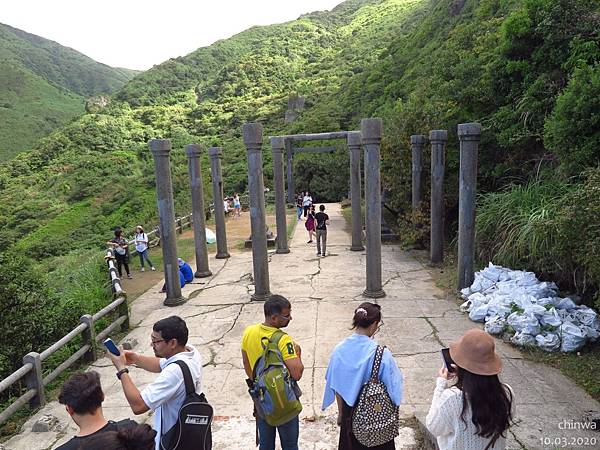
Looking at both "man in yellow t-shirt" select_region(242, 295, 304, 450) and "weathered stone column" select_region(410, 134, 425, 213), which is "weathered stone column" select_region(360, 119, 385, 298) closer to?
"weathered stone column" select_region(410, 134, 425, 213)

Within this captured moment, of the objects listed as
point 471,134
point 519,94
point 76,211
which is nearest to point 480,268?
point 471,134

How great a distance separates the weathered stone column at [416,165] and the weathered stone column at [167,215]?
5.92m

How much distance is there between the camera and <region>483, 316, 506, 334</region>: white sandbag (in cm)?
600

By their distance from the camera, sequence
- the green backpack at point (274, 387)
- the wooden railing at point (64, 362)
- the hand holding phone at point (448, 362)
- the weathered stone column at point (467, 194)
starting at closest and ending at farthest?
the hand holding phone at point (448, 362) < the green backpack at point (274, 387) < the wooden railing at point (64, 362) < the weathered stone column at point (467, 194)

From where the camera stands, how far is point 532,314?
5668 mm

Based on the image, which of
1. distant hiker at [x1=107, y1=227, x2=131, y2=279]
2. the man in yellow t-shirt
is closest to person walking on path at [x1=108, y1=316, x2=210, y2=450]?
the man in yellow t-shirt

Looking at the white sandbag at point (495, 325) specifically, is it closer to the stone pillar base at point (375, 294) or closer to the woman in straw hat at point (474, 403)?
Result: the stone pillar base at point (375, 294)

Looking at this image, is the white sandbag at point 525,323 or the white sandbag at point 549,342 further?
the white sandbag at point 525,323

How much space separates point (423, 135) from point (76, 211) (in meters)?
31.9

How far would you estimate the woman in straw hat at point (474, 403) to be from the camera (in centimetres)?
213

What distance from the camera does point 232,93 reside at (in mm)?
Answer: 63000

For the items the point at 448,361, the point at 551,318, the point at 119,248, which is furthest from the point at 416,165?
the point at 448,361

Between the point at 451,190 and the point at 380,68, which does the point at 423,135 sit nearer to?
the point at 451,190

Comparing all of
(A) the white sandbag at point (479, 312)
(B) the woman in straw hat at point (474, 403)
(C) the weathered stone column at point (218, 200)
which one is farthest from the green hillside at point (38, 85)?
(B) the woman in straw hat at point (474, 403)
